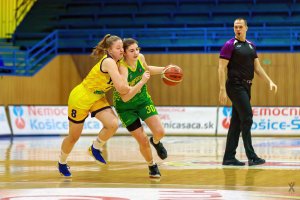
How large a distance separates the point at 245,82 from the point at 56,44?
16098 mm

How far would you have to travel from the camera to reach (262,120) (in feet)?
76.3

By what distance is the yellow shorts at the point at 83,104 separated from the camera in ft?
32.8

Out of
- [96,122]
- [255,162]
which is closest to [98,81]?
[255,162]

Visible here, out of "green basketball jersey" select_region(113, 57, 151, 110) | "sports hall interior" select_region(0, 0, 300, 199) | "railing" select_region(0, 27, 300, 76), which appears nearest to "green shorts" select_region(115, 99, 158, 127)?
"green basketball jersey" select_region(113, 57, 151, 110)

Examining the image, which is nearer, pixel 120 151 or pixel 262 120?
pixel 120 151

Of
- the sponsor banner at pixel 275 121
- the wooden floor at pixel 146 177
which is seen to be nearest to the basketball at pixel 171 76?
the wooden floor at pixel 146 177

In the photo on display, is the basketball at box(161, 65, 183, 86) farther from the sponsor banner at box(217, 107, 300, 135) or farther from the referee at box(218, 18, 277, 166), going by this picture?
the sponsor banner at box(217, 107, 300, 135)

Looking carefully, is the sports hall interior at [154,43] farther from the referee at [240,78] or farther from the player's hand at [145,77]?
the player's hand at [145,77]

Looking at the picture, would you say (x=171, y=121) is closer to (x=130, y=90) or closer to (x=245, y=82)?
(x=245, y=82)

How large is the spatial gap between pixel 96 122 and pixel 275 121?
5.77m

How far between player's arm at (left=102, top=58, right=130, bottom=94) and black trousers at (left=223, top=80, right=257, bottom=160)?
3114 millimetres

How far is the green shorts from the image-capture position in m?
9.93

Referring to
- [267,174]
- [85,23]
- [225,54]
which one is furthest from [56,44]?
[267,174]

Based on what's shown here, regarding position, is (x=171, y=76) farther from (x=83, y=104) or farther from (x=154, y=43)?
(x=154, y=43)
